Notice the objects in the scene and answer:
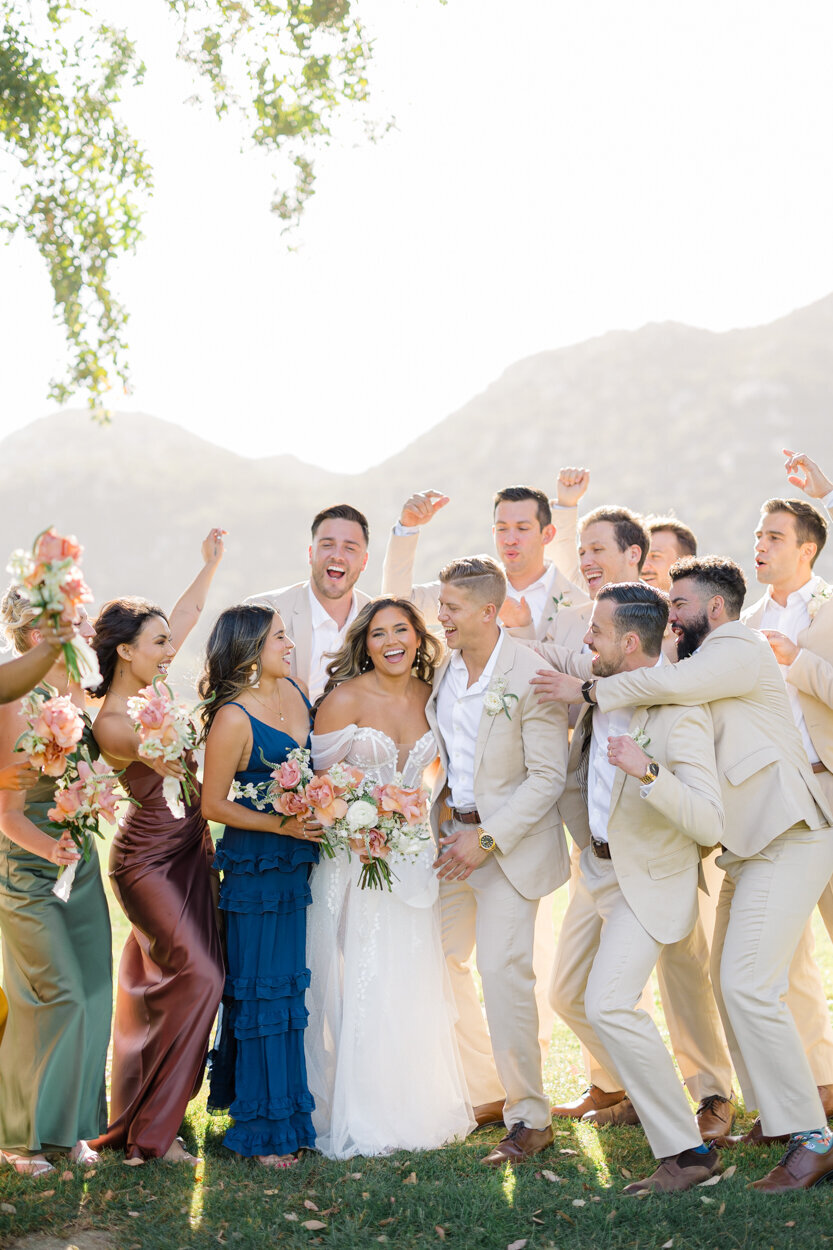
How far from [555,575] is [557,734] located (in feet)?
5.11

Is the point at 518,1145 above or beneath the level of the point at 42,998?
beneath

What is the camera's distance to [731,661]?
5.93 meters

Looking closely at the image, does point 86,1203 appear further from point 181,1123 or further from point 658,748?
point 658,748

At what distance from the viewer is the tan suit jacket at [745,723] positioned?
→ 19.2 feet

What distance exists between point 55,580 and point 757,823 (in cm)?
358

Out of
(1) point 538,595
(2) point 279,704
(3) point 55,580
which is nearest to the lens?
(3) point 55,580

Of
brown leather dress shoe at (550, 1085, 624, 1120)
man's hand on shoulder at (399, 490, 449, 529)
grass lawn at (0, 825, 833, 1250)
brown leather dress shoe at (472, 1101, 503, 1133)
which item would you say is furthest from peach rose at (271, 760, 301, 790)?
brown leather dress shoe at (550, 1085, 624, 1120)

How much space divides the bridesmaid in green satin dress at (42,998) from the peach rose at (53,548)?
4.20ft

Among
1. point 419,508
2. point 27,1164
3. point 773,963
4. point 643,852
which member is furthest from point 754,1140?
point 419,508

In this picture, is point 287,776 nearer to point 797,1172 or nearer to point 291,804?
point 291,804

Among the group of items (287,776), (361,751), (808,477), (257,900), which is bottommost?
(257,900)

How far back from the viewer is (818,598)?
711cm

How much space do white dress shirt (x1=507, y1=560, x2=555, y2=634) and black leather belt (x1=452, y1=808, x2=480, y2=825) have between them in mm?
1585

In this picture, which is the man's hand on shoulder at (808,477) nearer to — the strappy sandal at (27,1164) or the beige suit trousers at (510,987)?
the beige suit trousers at (510,987)
